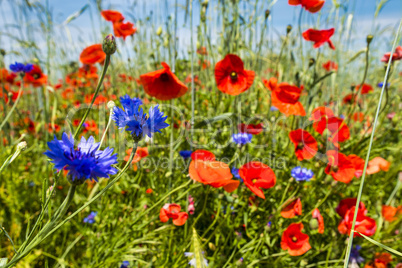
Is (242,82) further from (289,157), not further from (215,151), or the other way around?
(289,157)

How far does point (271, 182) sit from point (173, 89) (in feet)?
1.46

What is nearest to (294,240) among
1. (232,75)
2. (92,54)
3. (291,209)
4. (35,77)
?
(291,209)

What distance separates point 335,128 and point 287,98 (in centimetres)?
21

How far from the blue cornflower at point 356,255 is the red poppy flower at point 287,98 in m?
0.50

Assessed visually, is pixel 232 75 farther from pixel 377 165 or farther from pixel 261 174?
pixel 377 165

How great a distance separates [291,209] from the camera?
833 mm

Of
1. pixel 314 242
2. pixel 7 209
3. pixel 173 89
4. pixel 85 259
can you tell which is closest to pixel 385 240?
pixel 314 242

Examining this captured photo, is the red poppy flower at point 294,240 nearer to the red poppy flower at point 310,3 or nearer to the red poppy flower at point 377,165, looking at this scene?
the red poppy flower at point 377,165

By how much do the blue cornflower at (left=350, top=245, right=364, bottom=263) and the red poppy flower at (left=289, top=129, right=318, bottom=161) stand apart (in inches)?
14.2

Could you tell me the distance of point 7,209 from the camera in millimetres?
1110

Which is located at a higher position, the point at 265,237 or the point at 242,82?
the point at 242,82

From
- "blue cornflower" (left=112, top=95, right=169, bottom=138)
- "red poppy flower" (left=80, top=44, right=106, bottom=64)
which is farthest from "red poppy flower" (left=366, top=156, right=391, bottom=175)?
"red poppy flower" (left=80, top=44, right=106, bottom=64)

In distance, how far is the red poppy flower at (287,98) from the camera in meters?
1.00

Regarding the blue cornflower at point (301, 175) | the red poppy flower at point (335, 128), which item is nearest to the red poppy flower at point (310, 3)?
the red poppy flower at point (335, 128)
